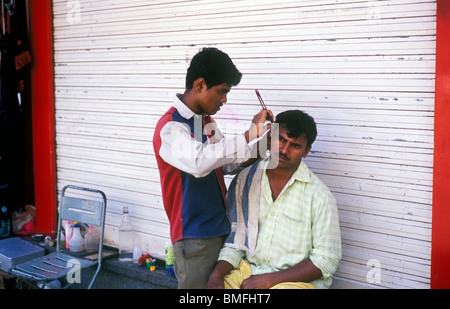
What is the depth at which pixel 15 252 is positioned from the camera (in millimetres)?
4609


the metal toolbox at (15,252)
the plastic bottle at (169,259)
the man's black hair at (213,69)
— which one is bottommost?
the metal toolbox at (15,252)

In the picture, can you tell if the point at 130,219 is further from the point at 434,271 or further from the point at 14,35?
the point at 434,271

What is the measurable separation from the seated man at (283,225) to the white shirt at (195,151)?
397 millimetres

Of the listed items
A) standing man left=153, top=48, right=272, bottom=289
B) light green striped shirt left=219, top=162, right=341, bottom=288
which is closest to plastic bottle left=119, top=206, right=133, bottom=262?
standing man left=153, top=48, right=272, bottom=289

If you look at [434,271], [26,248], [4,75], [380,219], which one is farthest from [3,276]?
[434,271]

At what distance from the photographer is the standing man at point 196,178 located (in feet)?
8.44

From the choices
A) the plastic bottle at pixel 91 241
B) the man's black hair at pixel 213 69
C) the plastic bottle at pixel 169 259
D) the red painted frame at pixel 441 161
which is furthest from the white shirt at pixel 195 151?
the plastic bottle at pixel 91 241

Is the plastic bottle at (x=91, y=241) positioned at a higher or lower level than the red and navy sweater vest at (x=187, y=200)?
lower

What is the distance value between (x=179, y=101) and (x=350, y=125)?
128 cm

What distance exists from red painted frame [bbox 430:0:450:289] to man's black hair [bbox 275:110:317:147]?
2.62ft

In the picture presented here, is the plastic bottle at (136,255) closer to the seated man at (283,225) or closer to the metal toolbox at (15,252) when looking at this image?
the metal toolbox at (15,252)

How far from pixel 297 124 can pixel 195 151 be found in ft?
2.37

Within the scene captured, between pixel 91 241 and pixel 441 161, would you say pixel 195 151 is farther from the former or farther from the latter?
pixel 91 241

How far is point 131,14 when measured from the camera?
14.0 feet
